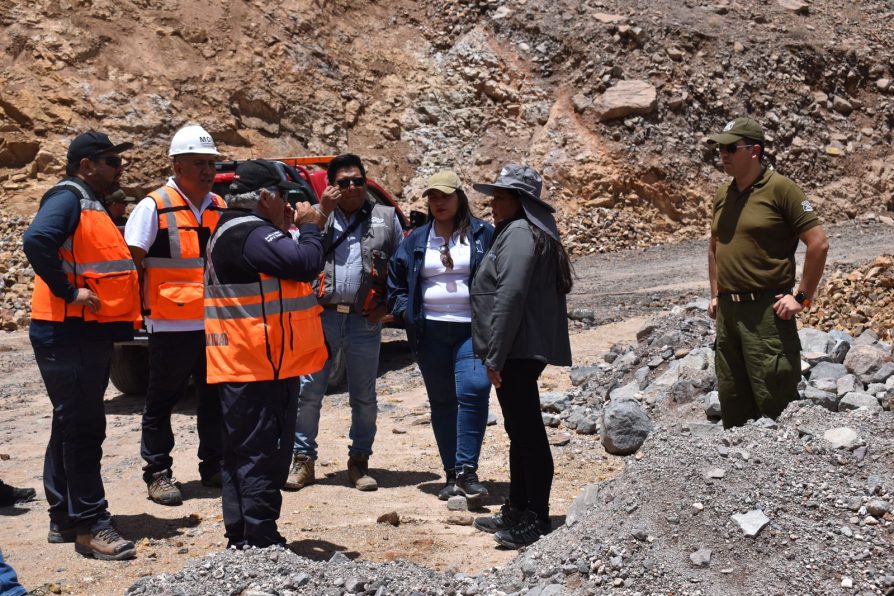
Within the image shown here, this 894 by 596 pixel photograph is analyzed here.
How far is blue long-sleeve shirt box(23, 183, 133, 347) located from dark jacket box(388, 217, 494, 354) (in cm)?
164

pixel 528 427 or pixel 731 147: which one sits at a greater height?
pixel 731 147

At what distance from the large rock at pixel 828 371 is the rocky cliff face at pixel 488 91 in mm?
12595

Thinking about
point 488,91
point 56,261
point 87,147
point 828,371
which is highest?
point 488,91

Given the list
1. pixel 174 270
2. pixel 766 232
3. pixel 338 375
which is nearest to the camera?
pixel 766 232

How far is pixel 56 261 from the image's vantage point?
209 inches

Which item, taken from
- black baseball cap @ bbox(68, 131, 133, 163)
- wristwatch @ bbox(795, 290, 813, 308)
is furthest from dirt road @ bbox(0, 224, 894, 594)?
black baseball cap @ bbox(68, 131, 133, 163)

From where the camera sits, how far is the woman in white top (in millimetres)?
6086

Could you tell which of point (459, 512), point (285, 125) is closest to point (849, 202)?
point (285, 125)

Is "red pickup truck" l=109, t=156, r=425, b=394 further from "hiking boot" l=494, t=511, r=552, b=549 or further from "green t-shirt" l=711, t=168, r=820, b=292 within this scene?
"green t-shirt" l=711, t=168, r=820, b=292

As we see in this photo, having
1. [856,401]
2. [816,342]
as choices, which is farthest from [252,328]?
[816,342]

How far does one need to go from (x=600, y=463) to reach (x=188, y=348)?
2.94 meters

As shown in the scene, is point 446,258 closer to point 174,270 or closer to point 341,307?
point 341,307

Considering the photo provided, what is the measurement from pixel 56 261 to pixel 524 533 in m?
2.79

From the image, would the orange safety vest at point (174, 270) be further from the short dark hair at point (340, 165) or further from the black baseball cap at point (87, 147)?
the short dark hair at point (340, 165)
